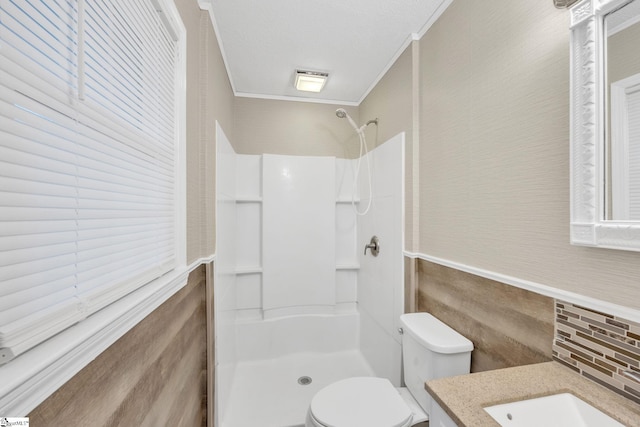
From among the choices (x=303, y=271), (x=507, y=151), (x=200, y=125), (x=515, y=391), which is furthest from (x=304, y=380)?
(x=507, y=151)

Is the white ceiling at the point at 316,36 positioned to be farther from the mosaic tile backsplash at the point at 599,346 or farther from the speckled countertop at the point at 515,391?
the speckled countertop at the point at 515,391

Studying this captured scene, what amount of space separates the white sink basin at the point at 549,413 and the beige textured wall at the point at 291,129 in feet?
7.63

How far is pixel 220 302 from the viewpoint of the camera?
175 cm

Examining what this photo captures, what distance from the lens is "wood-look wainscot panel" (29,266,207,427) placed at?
0.55 meters

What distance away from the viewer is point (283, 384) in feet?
7.13

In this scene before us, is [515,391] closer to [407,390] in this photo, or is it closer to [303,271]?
[407,390]

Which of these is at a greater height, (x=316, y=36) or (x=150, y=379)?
(x=316, y=36)

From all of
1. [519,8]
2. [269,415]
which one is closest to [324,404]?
[269,415]

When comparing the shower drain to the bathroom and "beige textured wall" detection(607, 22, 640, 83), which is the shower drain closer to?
the bathroom

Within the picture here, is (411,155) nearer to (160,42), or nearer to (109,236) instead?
(160,42)

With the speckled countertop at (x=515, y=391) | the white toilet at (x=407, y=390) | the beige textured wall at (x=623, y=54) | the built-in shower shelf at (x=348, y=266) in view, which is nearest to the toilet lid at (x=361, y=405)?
the white toilet at (x=407, y=390)

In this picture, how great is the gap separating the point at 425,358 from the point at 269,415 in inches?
47.5

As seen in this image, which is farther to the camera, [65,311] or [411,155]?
[411,155]

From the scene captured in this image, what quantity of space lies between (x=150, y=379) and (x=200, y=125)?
117 cm
